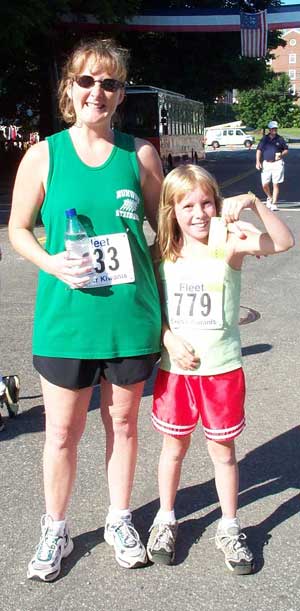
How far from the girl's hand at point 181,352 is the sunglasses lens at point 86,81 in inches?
38.2

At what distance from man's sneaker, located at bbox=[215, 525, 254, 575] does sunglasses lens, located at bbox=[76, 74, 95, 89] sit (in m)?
1.83

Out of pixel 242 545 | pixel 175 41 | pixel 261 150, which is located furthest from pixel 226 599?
pixel 175 41

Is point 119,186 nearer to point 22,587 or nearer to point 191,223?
point 191,223

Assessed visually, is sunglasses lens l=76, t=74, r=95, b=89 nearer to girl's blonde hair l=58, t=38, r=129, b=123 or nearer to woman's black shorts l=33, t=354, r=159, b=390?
girl's blonde hair l=58, t=38, r=129, b=123

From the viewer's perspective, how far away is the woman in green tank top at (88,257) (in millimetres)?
2660

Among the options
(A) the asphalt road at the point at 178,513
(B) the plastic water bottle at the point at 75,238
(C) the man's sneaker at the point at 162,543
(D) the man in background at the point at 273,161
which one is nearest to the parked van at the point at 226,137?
(D) the man in background at the point at 273,161

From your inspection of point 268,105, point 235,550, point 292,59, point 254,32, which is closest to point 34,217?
point 235,550

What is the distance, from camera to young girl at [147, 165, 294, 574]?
2.82 meters

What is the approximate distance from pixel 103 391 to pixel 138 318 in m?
0.37

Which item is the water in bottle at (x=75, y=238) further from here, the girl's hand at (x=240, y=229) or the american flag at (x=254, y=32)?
the american flag at (x=254, y=32)

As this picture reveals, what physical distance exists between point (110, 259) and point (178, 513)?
139 centimetres

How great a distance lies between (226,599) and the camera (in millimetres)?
2812

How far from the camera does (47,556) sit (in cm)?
292

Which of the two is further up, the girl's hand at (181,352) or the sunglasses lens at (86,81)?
the sunglasses lens at (86,81)
